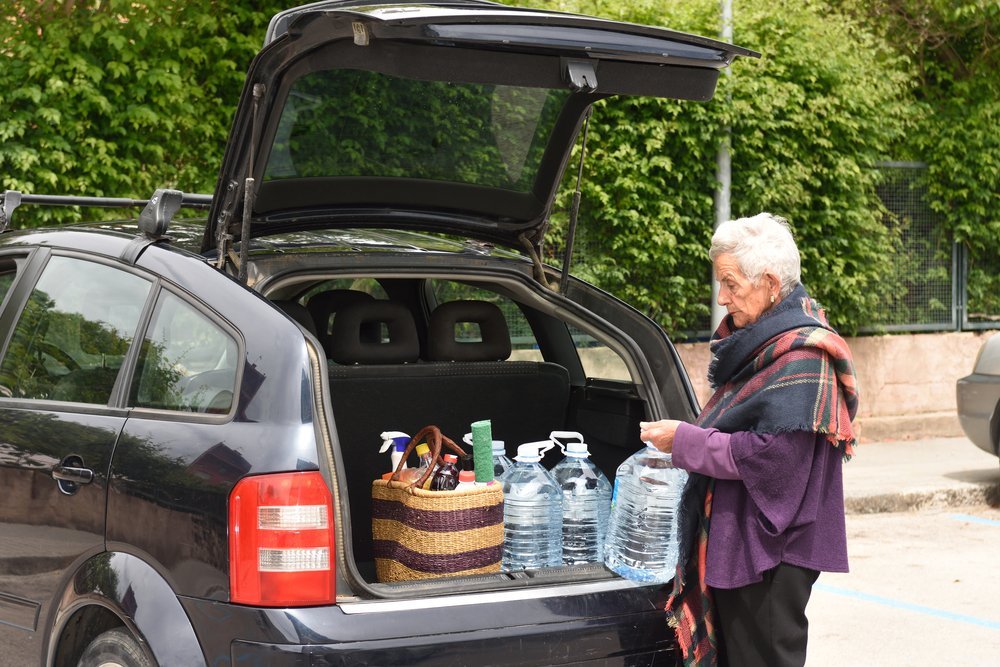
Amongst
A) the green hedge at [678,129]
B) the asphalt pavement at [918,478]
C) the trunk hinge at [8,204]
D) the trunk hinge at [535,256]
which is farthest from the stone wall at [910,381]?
the trunk hinge at [8,204]

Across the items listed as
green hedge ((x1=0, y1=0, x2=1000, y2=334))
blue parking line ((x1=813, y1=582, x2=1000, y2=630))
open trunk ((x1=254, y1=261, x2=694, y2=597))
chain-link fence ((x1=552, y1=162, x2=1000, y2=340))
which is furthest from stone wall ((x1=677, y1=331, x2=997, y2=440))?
open trunk ((x1=254, y1=261, x2=694, y2=597))

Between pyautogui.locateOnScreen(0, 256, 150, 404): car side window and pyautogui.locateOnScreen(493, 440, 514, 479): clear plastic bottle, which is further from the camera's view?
pyautogui.locateOnScreen(493, 440, 514, 479): clear plastic bottle

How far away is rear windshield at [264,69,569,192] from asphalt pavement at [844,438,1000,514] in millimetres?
5493

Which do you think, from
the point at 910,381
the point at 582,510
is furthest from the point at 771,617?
the point at 910,381

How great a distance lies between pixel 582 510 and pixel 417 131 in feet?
4.58

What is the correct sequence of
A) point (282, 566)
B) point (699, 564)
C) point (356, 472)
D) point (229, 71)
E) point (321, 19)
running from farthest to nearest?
point (229, 71)
point (356, 472)
point (699, 564)
point (321, 19)
point (282, 566)

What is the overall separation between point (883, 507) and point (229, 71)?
5817 millimetres

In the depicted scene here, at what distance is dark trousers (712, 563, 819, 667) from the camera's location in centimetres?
318

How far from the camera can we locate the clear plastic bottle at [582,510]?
12.6ft

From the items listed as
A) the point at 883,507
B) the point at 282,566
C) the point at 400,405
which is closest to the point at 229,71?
the point at 400,405

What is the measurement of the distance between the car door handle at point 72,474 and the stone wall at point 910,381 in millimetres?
9404

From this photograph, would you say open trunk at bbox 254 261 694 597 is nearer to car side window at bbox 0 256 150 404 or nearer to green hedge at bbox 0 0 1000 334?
car side window at bbox 0 256 150 404

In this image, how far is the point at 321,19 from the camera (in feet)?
10.1

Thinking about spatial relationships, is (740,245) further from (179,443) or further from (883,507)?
(883,507)
